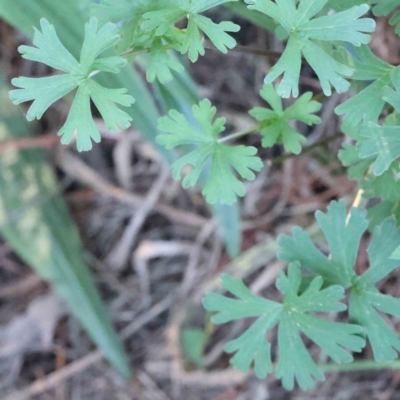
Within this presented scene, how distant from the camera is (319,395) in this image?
1139mm

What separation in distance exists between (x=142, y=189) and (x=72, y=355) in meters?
0.53

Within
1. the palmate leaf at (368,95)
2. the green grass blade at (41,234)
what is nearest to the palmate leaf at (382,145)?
the palmate leaf at (368,95)

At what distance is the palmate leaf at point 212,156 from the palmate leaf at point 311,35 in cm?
11

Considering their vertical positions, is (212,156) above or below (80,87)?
below

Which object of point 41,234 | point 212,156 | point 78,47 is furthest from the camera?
point 41,234

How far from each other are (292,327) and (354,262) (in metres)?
0.12

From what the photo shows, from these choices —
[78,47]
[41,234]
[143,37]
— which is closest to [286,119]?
[143,37]

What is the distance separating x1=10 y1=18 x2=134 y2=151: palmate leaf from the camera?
1.74 ft

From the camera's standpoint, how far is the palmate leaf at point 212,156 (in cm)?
59

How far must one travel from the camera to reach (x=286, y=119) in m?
0.65

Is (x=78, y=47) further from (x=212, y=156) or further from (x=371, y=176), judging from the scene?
(x=371, y=176)

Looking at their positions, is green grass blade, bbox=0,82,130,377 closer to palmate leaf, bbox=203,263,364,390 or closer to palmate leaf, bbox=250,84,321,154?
palmate leaf, bbox=203,263,364,390

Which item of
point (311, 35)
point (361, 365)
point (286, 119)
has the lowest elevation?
point (361, 365)

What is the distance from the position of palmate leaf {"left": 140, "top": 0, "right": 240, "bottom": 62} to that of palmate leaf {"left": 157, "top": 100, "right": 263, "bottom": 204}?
95 mm
